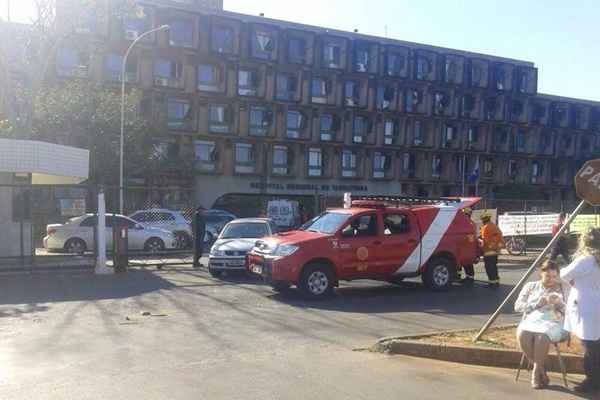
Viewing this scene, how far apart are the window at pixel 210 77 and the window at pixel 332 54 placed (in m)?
9.48

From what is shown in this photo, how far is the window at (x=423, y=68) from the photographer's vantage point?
190ft

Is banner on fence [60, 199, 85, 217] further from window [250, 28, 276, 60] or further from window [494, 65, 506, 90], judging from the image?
window [494, 65, 506, 90]

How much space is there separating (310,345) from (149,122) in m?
36.0

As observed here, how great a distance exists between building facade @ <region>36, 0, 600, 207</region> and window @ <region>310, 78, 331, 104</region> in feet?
0.31

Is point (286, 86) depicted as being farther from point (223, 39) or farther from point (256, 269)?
point (256, 269)

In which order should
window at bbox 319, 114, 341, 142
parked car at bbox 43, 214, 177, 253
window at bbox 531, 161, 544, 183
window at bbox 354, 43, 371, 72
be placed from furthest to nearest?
window at bbox 531, 161, 544, 183 → window at bbox 354, 43, 371, 72 → window at bbox 319, 114, 341, 142 → parked car at bbox 43, 214, 177, 253

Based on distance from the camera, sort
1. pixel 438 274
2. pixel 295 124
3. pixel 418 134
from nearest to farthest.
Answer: pixel 438 274 < pixel 295 124 < pixel 418 134

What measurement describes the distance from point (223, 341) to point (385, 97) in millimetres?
49600

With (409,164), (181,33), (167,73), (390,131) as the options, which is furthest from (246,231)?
(409,164)

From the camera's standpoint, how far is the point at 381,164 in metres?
56.9

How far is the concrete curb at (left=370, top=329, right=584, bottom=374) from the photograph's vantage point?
735cm

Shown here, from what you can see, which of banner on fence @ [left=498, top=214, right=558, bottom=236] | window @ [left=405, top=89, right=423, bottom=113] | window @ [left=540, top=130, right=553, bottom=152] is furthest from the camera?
window @ [left=540, top=130, right=553, bottom=152]

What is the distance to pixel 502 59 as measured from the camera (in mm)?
63625

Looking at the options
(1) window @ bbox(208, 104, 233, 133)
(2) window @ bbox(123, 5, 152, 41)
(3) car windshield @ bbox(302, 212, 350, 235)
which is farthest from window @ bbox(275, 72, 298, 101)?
(3) car windshield @ bbox(302, 212, 350, 235)
